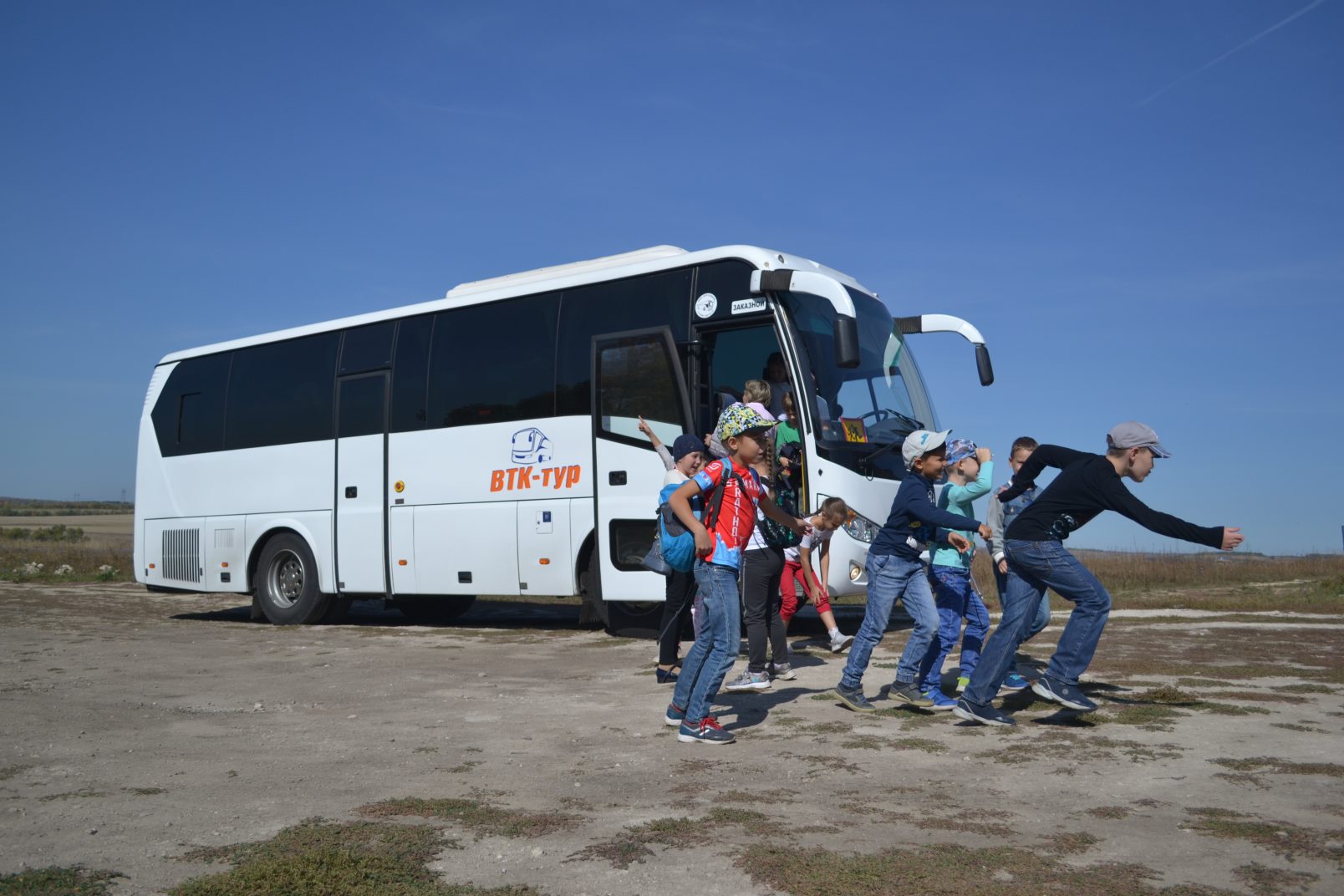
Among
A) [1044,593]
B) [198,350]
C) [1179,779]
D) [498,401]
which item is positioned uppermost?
[198,350]

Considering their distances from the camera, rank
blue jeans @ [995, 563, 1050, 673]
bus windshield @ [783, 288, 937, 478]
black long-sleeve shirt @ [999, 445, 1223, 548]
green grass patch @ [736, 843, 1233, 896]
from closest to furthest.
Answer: green grass patch @ [736, 843, 1233, 896], black long-sleeve shirt @ [999, 445, 1223, 548], blue jeans @ [995, 563, 1050, 673], bus windshield @ [783, 288, 937, 478]

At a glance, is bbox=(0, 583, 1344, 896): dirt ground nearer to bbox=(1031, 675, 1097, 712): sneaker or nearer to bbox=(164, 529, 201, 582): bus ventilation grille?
bbox=(1031, 675, 1097, 712): sneaker

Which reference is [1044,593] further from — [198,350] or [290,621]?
[198,350]

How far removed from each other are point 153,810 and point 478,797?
1.37 meters

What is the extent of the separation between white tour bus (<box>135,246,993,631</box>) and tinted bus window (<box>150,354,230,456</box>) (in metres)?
0.03

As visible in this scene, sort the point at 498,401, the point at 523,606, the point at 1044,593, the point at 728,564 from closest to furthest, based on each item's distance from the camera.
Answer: the point at 728,564, the point at 1044,593, the point at 498,401, the point at 523,606

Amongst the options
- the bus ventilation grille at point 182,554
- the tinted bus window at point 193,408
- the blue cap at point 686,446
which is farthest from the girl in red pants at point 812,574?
the bus ventilation grille at point 182,554

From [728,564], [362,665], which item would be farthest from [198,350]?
[728,564]

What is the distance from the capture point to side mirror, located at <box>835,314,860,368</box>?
32.7 feet

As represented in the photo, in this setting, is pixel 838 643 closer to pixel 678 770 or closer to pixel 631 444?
pixel 631 444

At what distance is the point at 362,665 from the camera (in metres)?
10.4

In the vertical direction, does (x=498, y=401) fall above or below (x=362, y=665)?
above

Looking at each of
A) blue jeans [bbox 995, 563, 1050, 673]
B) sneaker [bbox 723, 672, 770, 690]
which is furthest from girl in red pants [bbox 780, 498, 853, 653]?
blue jeans [bbox 995, 563, 1050, 673]

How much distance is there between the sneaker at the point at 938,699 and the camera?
285 inches
